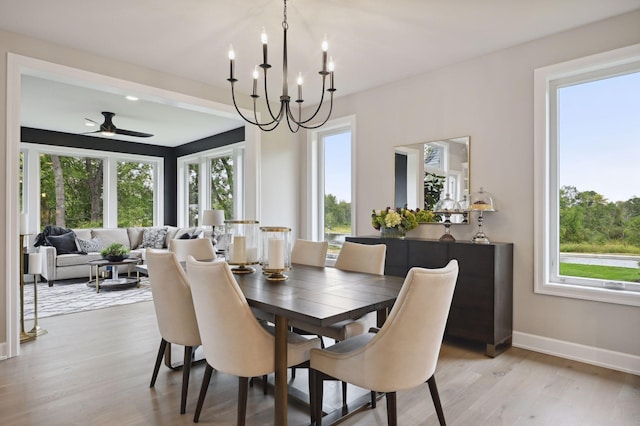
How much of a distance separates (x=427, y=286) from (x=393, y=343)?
0.28 metres

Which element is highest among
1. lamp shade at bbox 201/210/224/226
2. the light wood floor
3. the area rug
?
lamp shade at bbox 201/210/224/226

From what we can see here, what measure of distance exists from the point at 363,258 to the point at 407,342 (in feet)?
4.19

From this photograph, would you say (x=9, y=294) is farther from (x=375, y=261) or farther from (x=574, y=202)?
(x=574, y=202)

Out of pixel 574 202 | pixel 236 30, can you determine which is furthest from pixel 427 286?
pixel 236 30

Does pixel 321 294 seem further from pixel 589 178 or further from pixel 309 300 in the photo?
pixel 589 178

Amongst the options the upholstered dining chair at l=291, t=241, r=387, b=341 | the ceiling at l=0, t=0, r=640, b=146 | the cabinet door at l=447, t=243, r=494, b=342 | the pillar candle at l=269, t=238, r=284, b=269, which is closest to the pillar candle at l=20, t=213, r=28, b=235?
the ceiling at l=0, t=0, r=640, b=146

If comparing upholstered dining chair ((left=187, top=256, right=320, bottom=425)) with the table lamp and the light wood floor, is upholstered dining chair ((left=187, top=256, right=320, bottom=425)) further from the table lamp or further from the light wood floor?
the table lamp

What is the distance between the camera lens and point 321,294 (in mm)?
2023

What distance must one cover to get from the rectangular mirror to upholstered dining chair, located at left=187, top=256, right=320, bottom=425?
2533 mm

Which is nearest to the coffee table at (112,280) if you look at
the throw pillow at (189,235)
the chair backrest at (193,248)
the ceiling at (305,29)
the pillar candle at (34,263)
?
the throw pillow at (189,235)

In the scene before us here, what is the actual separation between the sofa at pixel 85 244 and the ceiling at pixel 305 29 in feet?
13.1

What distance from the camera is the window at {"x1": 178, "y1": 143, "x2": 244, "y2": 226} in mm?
7168

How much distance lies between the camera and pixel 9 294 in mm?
3102

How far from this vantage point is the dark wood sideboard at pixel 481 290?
3.12 meters
